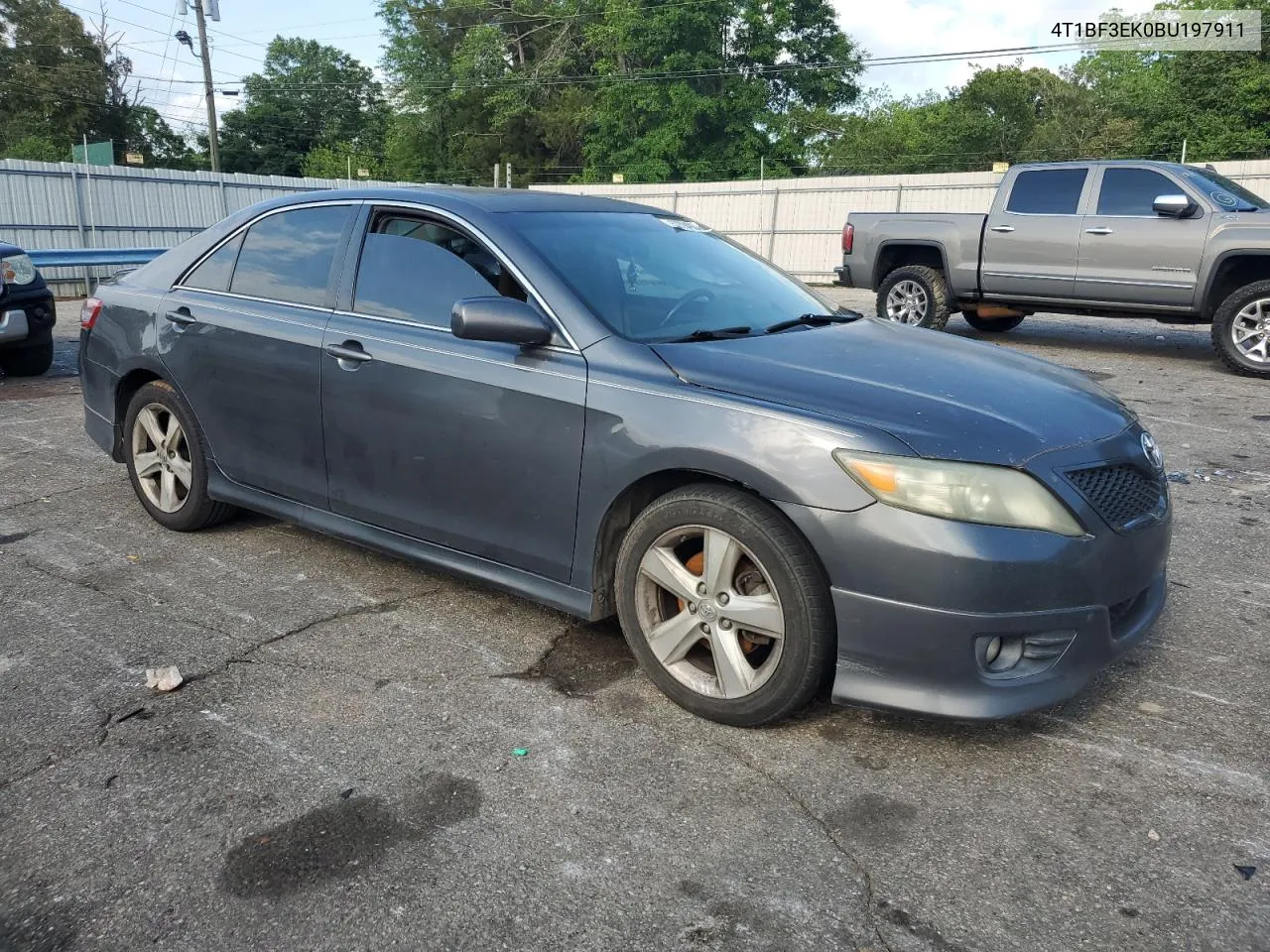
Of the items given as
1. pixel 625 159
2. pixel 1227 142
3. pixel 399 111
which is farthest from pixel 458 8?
pixel 1227 142

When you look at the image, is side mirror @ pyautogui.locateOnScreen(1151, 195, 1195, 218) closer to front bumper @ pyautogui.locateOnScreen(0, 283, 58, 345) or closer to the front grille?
the front grille

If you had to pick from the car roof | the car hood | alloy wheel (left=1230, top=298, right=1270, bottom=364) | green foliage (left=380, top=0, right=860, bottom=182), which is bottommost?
alloy wheel (left=1230, top=298, right=1270, bottom=364)

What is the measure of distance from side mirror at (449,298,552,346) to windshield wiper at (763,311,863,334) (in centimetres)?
86

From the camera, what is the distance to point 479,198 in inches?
155

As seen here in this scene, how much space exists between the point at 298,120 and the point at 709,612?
222 ft

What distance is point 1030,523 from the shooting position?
278 centimetres

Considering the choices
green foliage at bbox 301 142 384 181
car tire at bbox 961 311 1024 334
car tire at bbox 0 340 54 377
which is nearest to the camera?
car tire at bbox 0 340 54 377

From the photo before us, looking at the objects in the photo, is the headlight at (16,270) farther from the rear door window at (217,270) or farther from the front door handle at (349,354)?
the front door handle at (349,354)

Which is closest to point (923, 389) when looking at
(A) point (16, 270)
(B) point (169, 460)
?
(B) point (169, 460)

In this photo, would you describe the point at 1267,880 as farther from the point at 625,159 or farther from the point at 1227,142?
the point at 625,159

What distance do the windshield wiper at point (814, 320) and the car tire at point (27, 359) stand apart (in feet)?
26.1

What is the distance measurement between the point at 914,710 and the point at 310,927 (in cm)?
161

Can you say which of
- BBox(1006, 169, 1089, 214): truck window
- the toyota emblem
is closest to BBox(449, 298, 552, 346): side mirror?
the toyota emblem

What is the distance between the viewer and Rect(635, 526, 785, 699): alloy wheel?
3.00 m
